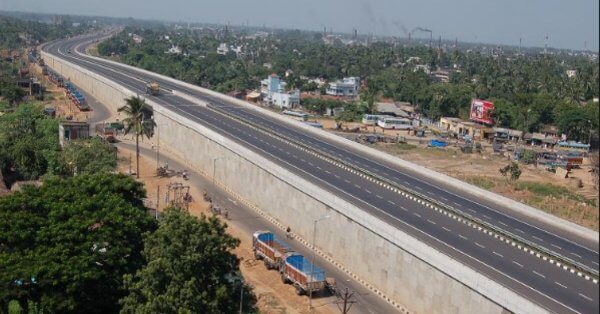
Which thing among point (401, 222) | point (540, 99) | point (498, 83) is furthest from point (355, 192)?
point (498, 83)

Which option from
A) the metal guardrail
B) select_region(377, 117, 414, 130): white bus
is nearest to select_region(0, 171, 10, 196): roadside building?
the metal guardrail

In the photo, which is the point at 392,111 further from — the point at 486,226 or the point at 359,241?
the point at 359,241

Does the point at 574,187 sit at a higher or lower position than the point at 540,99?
lower

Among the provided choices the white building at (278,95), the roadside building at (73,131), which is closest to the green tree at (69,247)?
the roadside building at (73,131)

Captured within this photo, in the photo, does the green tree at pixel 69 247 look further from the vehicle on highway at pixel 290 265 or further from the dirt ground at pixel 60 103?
the dirt ground at pixel 60 103

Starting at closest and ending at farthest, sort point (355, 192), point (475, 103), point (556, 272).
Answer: point (556, 272)
point (355, 192)
point (475, 103)

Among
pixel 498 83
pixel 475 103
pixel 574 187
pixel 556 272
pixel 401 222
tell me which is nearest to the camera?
pixel 556 272

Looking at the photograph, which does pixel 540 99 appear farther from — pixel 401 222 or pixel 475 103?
pixel 401 222

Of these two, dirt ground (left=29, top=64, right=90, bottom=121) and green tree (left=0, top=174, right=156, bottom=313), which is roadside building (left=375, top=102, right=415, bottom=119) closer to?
dirt ground (left=29, top=64, right=90, bottom=121)
